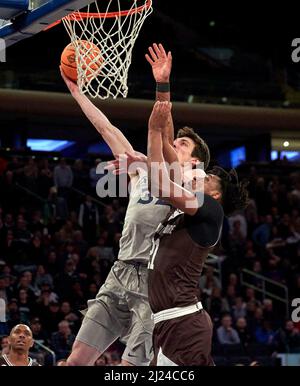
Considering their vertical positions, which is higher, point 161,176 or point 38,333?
point 161,176

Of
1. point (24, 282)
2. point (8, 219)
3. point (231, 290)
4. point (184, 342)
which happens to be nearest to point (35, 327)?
point (24, 282)

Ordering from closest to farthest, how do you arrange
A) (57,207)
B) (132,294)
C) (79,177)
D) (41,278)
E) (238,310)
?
(132,294), (41,278), (238,310), (57,207), (79,177)

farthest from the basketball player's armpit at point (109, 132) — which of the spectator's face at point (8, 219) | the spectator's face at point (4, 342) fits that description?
the spectator's face at point (8, 219)

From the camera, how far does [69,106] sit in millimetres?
16641

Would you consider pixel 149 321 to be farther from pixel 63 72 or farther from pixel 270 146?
pixel 270 146

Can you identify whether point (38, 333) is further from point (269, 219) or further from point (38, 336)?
point (269, 219)

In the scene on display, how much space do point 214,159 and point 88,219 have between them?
13.0 feet

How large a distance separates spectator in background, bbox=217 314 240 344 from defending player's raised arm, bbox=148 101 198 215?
26.3 feet

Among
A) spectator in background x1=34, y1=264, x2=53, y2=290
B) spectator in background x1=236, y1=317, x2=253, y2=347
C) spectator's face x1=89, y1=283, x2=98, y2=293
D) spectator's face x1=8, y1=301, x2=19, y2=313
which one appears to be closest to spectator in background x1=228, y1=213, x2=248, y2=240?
spectator in background x1=236, y1=317, x2=253, y2=347

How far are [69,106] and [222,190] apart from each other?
39.7 ft

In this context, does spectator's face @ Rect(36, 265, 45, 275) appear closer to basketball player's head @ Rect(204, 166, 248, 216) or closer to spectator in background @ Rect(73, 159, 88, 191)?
spectator in background @ Rect(73, 159, 88, 191)

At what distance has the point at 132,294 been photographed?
17.5 ft

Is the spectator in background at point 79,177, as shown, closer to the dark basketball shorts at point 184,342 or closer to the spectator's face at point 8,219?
the spectator's face at point 8,219
